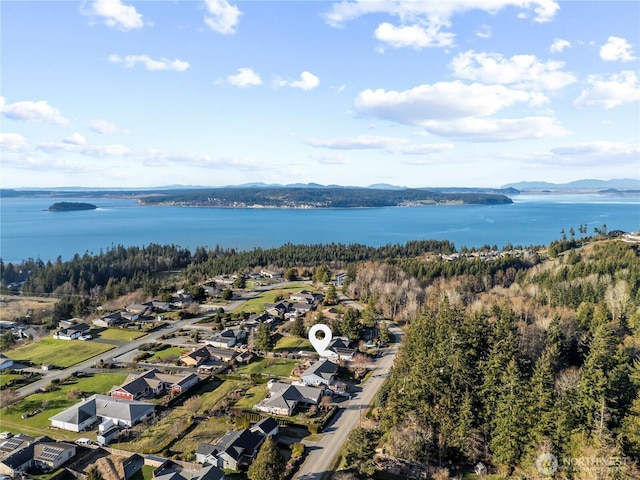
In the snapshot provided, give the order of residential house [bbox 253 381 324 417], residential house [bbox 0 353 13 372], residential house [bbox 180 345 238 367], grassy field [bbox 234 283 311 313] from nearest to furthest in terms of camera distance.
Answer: residential house [bbox 253 381 324 417]
residential house [bbox 0 353 13 372]
residential house [bbox 180 345 238 367]
grassy field [bbox 234 283 311 313]

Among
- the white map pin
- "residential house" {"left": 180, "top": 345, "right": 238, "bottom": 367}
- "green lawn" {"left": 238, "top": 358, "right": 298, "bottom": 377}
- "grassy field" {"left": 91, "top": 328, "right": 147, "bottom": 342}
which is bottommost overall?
"grassy field" {"left": 91, "top": 328, "right": 147, "bottom": 342}

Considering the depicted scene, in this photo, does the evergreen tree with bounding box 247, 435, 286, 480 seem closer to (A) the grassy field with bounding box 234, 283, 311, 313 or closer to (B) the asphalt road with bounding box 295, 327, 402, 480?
(B) the asphalt road with bounding box 295, 327, 402, 480

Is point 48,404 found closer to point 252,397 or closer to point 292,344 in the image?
point 252,397

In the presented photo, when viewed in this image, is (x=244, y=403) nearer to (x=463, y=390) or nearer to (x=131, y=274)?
(x=463, y=390)

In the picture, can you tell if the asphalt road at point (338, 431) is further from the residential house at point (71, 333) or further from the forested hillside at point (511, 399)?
the residential house at point (71, 333)

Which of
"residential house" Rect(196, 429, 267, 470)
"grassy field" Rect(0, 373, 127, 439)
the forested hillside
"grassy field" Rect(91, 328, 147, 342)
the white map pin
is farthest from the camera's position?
"grassy field" Rect(91, 328, 147, 342)

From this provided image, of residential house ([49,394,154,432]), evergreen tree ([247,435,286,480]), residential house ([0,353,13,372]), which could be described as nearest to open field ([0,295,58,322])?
residential house ([0,353,13,372])
